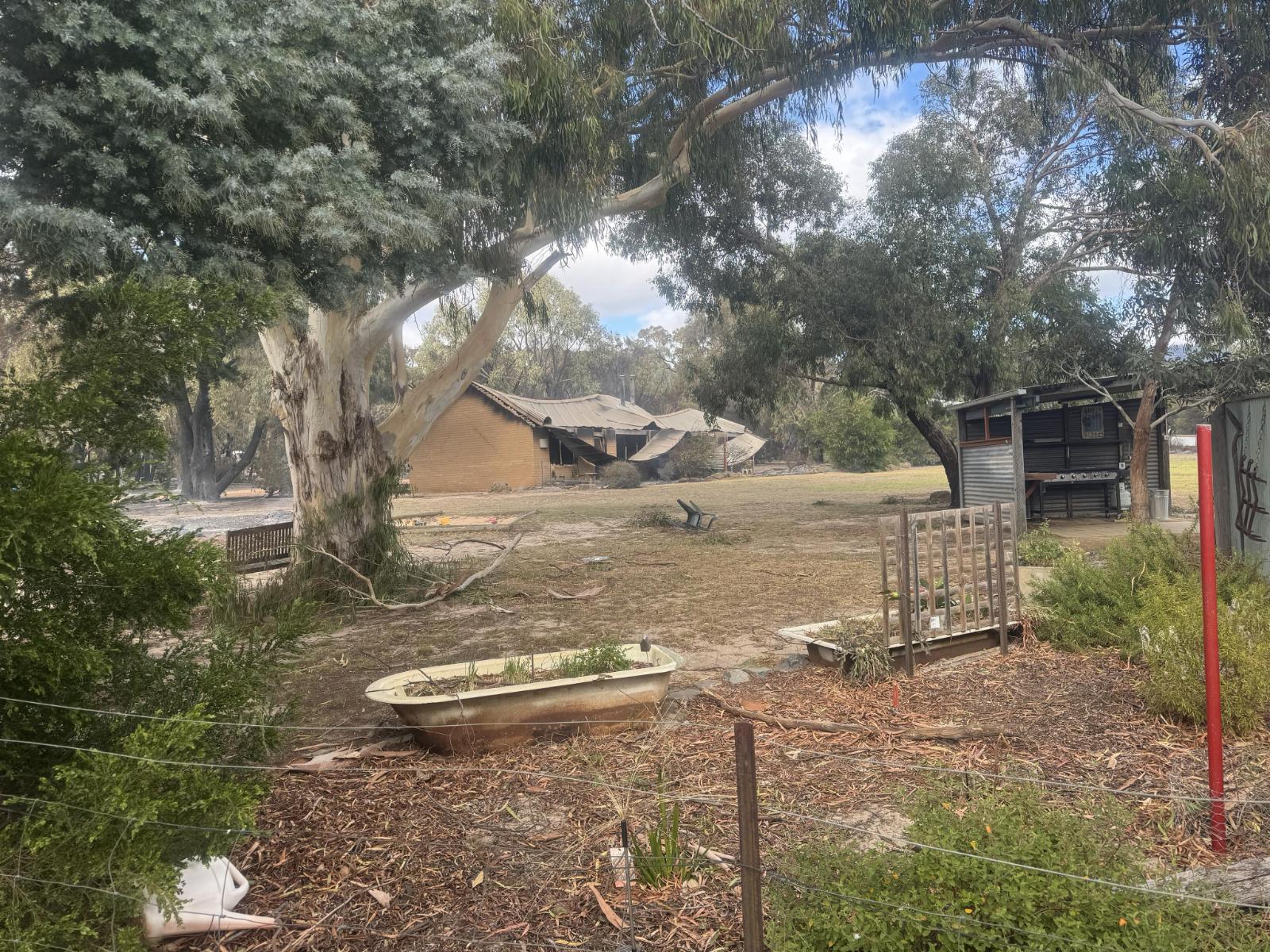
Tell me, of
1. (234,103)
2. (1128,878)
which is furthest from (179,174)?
(1128,878)

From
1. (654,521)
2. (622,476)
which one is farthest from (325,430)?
(622,476)

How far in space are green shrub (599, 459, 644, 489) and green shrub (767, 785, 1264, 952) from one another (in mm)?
34967

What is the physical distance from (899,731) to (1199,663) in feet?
5.52

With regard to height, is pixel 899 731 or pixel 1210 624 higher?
pixel 1210 624

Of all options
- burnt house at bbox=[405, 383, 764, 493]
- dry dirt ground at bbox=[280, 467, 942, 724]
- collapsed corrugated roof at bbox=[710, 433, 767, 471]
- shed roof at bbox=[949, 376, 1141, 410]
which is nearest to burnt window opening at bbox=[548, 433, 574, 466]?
burnt house at bbox=[405, 383, 764, 493]

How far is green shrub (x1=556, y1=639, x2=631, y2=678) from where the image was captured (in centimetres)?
528

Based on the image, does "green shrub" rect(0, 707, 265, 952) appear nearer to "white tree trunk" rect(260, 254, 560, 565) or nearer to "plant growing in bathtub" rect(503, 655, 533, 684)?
"plant growing in bathtub" rect(503, 655, 533, 684)

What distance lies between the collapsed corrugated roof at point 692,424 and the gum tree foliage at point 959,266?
2831 cm

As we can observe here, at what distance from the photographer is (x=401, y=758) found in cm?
482

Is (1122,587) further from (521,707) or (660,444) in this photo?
(660,444)

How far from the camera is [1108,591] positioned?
677 cm

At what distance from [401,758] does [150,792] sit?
240 centimetres

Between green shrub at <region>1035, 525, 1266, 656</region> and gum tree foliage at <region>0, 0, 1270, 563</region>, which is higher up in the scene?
gum tree foliage at <region>0, 0, 1270, 563</region>

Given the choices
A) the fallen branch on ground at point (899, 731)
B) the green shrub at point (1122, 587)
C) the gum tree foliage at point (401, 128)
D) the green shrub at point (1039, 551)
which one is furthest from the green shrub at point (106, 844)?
the green shrub at point (1039, 551)
